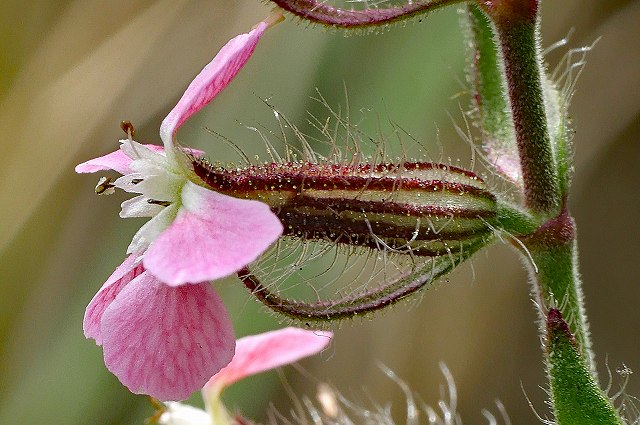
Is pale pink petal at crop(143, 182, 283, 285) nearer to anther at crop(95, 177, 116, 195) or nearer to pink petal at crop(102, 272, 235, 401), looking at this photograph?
pink petal at crop(102, 272, 235, 401)

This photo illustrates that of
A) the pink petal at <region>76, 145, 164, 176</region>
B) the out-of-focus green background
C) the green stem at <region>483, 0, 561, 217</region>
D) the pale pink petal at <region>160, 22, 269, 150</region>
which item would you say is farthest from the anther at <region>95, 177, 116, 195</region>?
the out-of-focus green background

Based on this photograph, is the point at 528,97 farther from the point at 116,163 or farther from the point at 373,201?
the point at 116,163

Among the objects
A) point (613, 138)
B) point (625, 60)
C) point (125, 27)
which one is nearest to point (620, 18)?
point (625, 60)

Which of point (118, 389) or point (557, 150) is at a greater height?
point (557, 150)

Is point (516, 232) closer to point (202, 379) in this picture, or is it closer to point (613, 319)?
point (202, 379)

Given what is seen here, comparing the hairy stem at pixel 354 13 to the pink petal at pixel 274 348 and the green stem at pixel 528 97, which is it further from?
the pink petal at pixel 274 348

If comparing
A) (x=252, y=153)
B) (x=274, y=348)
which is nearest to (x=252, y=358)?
(x=274, y=348)
